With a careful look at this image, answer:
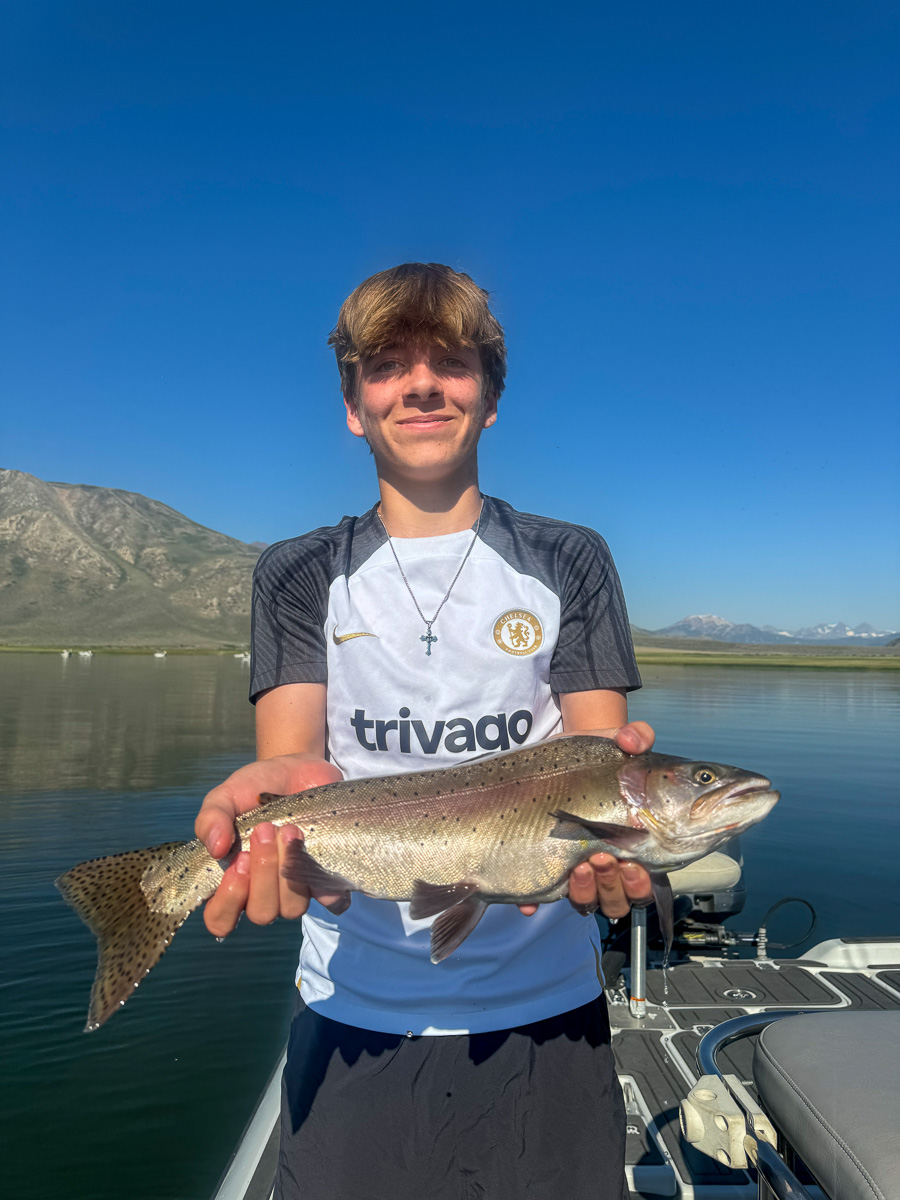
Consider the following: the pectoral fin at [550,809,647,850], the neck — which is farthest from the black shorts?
the neck

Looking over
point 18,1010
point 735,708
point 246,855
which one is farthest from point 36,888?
point 735,708

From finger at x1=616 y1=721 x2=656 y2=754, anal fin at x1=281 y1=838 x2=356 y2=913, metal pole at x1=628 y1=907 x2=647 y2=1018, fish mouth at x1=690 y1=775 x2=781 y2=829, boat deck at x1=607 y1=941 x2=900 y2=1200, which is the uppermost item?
finger at x1=616 y1=721 x2=656 y2=754

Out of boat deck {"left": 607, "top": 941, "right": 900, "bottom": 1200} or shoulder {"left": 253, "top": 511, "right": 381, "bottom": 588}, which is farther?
boat deck {"left": 607, "top": 941, "right": 900, "bottom": 1200}

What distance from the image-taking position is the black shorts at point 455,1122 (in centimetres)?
304

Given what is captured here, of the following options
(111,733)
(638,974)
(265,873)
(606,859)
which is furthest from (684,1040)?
(111,733)

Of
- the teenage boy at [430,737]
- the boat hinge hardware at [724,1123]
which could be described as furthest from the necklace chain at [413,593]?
the boat hinge hardware at [724,1123]

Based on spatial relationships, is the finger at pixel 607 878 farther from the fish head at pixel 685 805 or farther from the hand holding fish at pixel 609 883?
the fish head at pixel 685 805

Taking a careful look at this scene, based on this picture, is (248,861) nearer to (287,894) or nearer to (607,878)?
(287,894)

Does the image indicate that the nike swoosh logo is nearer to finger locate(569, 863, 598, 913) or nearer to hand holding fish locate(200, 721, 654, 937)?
hand holding fish locate(200, 721, 654, 937)

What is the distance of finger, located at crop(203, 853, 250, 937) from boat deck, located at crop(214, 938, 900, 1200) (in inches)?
71.5

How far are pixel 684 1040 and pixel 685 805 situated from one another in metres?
4.90

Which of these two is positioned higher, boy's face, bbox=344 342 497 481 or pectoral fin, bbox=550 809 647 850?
boy's face, bbox=344 342 497 481

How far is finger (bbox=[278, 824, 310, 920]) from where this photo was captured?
3250 mm

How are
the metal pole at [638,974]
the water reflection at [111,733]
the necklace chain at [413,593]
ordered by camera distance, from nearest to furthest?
the necklace chain at [413,593] < the metal pole at [638,974] < the water reflection at [111,733]
